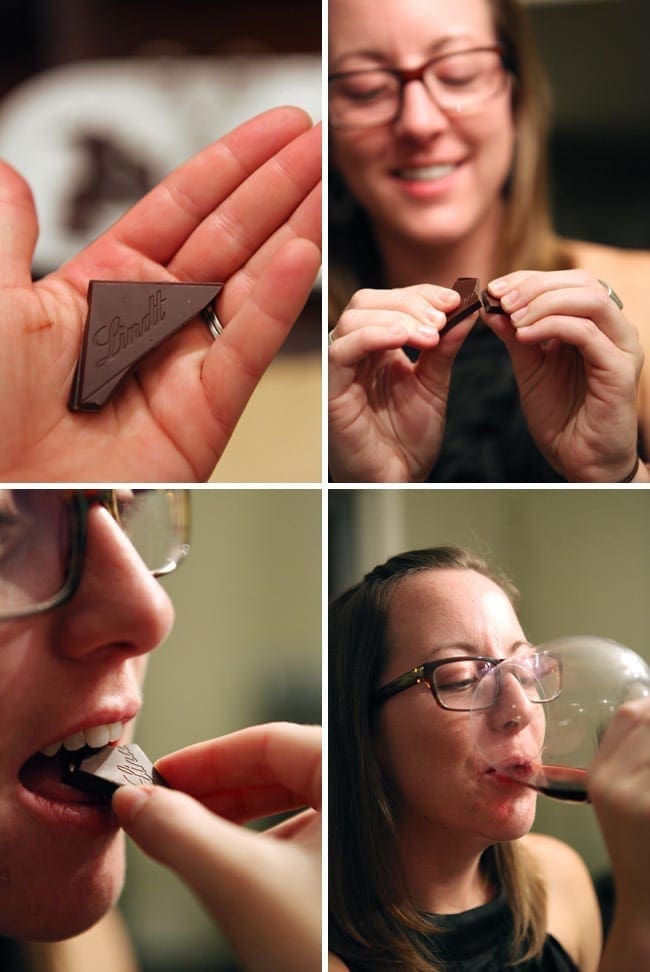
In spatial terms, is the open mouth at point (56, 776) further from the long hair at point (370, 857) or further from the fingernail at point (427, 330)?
the fingernail at point (427, 330)

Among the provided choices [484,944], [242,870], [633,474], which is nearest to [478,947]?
[484,944]

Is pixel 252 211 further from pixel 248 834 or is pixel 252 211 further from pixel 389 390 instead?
pixel 248 834

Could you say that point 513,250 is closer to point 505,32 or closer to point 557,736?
point 505,32

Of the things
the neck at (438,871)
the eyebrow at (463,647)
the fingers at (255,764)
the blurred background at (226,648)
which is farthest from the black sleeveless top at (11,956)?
the eyebrow at (463,647)

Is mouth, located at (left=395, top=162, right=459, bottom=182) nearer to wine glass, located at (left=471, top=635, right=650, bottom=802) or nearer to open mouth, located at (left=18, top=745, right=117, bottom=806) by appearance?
wine glass, located at (left=471, top=635, right=650, bottom=802)

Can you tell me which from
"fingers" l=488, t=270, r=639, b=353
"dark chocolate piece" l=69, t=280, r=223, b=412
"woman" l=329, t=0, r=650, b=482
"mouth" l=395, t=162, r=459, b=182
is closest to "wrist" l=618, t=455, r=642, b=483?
"woman" l=329, t=0, r=650, b=482

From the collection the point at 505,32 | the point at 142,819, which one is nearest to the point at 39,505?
the point at 142,819
